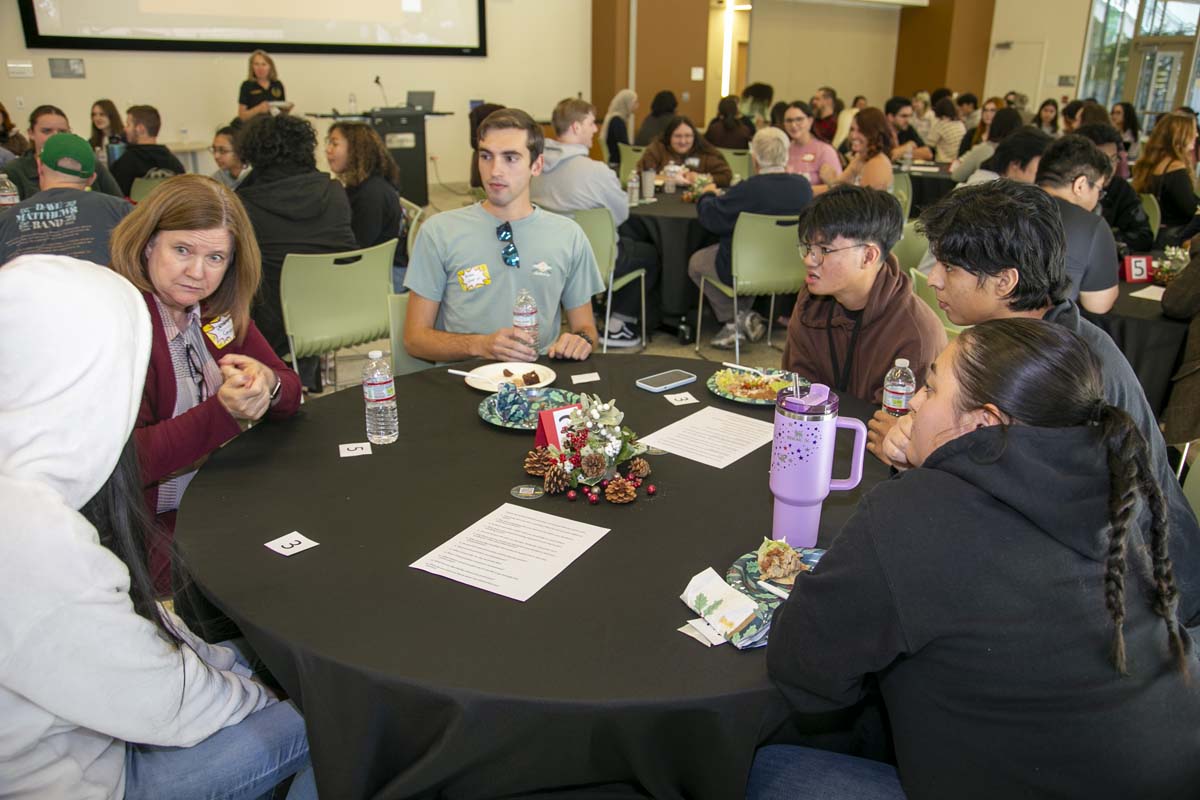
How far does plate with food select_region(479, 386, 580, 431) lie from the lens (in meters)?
1.89

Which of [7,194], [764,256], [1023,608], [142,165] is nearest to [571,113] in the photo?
[764,256]

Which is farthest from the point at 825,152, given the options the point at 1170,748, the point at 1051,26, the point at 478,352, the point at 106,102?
the point at 1051,26

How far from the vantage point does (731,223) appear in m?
4.76

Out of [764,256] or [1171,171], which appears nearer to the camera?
[764,256]

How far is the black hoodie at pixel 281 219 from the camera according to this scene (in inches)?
145

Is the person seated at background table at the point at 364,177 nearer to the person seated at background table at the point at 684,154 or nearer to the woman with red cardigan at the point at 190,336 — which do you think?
the woman with red cardigan at the point at 190,336

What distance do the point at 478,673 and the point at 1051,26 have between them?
16.2m

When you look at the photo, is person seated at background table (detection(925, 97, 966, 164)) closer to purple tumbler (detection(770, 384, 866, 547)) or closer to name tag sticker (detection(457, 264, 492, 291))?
name tag sticker (detection(457, 264, 492, 291))

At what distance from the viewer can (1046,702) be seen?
972 mm

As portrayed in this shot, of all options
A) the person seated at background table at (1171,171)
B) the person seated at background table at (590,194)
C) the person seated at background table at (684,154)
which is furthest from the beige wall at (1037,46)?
the person seated at background table at (590,194)

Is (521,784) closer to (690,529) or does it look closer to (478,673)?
(478,673)

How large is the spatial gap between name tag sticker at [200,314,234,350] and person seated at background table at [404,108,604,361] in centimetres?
67

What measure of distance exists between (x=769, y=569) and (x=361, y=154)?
3824 mm

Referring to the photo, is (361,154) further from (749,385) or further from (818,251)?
(749,385)
